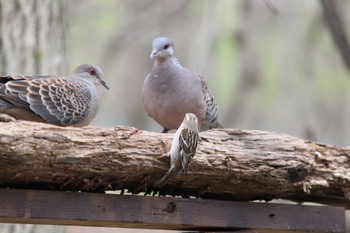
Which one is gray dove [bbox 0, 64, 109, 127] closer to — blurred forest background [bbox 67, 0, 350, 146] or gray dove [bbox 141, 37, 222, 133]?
gray dove [bbox 141, 37, 222, 133]

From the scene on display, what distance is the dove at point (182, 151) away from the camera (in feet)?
10.2

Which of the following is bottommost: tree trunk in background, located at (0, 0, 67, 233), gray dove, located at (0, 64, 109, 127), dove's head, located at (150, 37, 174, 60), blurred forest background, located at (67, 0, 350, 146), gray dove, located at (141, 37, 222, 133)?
gray dove, located at (0, 64, 109, 127)

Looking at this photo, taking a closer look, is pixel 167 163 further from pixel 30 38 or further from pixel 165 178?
pixel 30 38

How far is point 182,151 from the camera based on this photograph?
10.2 ft

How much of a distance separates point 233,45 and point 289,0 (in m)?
1.08

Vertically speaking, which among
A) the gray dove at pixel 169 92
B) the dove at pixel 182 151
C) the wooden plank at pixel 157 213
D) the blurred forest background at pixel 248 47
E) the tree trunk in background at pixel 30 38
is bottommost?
the wooden plank at pixel 157 213

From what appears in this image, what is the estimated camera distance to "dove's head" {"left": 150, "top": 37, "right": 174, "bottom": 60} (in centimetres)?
436

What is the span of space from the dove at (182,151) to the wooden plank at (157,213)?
0.16 meters

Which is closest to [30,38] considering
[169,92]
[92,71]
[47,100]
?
[92,71]

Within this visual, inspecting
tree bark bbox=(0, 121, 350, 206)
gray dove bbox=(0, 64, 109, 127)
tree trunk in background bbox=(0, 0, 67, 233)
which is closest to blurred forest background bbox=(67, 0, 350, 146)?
tree trunk in background bbox=(0, 0, 67, 233)

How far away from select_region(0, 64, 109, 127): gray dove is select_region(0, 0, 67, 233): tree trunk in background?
1064 millimetres

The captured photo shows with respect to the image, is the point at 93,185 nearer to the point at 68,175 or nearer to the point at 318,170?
the point at 68,175

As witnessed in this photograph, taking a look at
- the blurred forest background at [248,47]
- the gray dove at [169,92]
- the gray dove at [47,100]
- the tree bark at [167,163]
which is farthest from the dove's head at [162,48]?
the blurred forest background at [248,47]

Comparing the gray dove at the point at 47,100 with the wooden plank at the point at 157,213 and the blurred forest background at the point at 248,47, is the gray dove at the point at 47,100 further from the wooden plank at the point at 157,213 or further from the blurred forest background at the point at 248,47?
the blurred forest background at the point at 248,47
